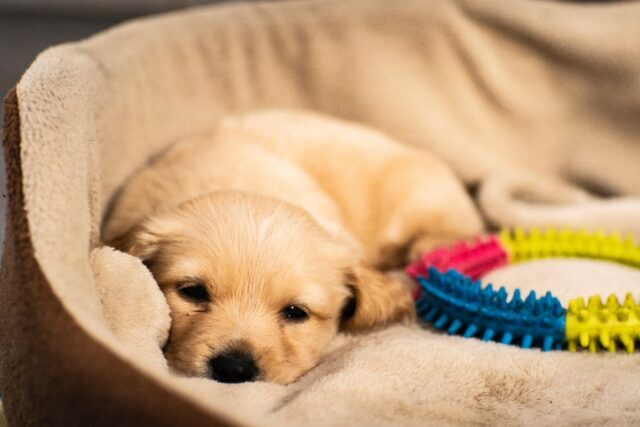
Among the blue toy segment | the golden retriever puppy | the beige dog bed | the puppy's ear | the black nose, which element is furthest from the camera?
the puppy's ear

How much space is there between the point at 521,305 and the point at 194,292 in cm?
95

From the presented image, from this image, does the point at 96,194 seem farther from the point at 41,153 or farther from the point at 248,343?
the point at 248,343

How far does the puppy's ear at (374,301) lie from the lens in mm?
2234

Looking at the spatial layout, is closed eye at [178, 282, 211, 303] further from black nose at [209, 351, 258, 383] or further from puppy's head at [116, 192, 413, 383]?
black nose at [209, 351, 258, 383]

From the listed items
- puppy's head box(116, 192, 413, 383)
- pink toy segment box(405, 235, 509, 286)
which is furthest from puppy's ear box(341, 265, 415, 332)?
pink toy segment box(405, 235, 509, 286)

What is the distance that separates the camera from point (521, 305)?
205 centimetres

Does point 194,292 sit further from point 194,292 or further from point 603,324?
point 603,324

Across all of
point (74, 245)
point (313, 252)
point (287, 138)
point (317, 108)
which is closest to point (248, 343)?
point (313, 252)

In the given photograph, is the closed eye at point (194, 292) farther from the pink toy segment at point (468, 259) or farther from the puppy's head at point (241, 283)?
the pink toy segment at point (468, 259)

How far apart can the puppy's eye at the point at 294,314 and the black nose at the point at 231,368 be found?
0.26 meters

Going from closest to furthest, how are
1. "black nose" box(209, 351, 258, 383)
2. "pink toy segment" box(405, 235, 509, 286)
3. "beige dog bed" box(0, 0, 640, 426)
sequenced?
"beige dog bed" box(0, 0, 640, 426)
"black nose" box(209, 351, 258, 383)
"pink toy segment" box(405, 235, 509, 286)

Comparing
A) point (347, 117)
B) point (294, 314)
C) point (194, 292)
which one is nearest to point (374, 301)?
point (294, 314)

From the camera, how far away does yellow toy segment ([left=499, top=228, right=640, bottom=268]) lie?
2.53 m

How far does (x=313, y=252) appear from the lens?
2.08 meters
